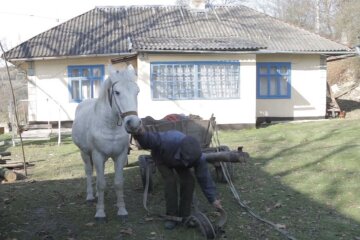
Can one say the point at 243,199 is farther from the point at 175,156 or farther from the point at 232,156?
the point at 232,156

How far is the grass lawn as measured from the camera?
234 inches

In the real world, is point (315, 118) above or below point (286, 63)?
below

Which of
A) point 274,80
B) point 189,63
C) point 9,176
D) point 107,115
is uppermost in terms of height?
point 189,63

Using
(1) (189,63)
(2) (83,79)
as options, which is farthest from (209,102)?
(2) (83,79)

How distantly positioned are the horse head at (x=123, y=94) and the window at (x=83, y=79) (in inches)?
582

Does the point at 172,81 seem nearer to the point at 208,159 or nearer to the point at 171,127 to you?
the point at 171,127

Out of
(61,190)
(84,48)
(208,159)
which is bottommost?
(61,190)

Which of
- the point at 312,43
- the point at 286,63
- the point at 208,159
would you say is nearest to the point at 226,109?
the point at 286,63

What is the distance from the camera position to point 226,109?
18.2 metres

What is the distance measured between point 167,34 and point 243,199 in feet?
45.9

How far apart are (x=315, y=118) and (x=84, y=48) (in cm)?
1104

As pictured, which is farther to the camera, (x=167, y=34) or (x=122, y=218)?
(x=167, y=34)

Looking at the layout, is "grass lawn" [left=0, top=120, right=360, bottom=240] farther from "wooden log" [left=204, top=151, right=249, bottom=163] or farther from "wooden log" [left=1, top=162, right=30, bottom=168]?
"wooden log" [left=204, top=151, right=249, bottom=163]

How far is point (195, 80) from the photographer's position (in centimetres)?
1803
